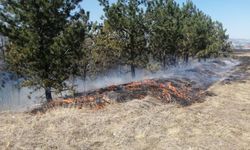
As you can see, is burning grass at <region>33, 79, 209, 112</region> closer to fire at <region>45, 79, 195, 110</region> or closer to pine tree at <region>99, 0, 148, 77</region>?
fire at <region>45, 79, 195, 110</region>

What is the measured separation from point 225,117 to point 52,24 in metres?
8.17

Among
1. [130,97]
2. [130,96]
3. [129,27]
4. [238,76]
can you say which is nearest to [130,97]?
[130,97]

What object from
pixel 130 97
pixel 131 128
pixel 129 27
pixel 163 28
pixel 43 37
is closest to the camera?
pixel 131 128

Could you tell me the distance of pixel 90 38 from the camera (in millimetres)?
27781

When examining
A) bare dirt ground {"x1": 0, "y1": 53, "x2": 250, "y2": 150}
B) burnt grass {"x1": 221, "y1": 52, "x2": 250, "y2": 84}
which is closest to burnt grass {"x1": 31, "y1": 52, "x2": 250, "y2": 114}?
bare dirt ground {"x1": 0, "y1": 53, "x2": 250, "y2": 150}

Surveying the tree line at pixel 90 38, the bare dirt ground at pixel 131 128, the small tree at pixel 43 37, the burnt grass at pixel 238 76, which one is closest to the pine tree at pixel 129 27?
the tree line at pixel 90 38

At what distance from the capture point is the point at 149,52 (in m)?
31.2

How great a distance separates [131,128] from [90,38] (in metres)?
17.9

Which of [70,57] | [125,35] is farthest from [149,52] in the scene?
[70,57]

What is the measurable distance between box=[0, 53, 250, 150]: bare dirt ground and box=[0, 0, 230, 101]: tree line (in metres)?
4.22

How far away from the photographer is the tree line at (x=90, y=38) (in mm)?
16031

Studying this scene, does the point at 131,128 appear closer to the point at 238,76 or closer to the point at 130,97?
the point at 130,97

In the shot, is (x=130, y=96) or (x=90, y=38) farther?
(x=90, y=38)

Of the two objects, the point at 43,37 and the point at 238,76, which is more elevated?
the point at 43,37
